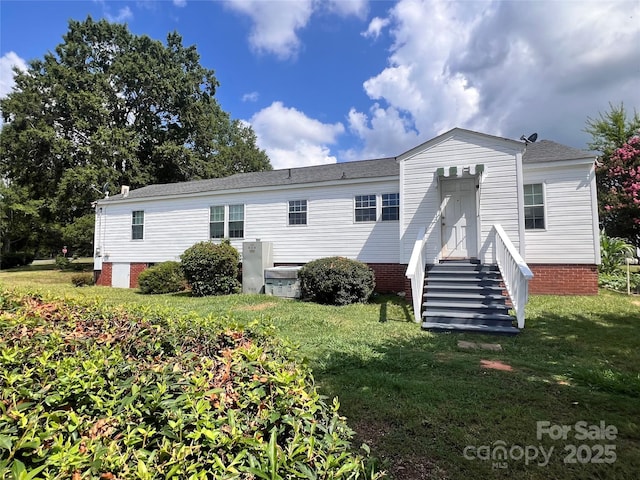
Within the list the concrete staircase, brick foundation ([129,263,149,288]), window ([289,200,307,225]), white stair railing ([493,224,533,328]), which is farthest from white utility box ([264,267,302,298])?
brick foundation ([129,263,149,288])

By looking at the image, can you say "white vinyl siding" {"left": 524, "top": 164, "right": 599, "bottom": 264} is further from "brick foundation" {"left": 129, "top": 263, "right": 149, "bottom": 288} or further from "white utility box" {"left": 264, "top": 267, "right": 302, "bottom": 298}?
"brick foundation" {"left": 129, "top": 263, "right": 149, "bottom": 288}

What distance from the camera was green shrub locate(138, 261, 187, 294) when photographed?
1317cm

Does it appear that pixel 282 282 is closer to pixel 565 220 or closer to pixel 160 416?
pixel 565 220

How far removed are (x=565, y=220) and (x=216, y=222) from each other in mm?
12173

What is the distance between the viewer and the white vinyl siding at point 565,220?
9.38 meters

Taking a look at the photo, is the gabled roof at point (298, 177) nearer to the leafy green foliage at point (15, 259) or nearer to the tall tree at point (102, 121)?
the tall tree at point (102, 121)

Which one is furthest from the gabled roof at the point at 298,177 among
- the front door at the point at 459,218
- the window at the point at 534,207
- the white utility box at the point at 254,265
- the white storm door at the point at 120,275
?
the window at the point at 534,207

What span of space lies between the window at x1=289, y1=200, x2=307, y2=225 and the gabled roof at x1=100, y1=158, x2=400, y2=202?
75 cm

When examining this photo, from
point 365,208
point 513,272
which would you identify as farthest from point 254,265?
point 513,272

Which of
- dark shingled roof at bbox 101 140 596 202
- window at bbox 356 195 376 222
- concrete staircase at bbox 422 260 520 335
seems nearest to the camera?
concrete staircase at bbox 422 260 520 335

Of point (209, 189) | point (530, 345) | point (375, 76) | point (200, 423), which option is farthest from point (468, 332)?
point (375, 76)

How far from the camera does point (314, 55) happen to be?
52.3 feet

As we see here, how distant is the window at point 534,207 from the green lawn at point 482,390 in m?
3.25

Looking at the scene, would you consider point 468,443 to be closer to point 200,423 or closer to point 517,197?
point 200,423
